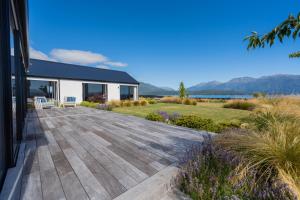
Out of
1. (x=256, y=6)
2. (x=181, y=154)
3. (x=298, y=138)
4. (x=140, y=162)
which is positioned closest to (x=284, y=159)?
(x=298, y=138)

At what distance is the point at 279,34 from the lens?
1729mm

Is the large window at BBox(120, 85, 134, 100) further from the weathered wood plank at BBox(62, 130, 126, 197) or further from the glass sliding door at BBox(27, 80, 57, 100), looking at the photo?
the weathered wood plank at BBox(62, 130, 126, 197)

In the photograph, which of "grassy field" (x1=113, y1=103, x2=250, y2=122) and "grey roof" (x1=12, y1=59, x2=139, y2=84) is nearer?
"grassy field" (x1=113, y1=103, x2=250, y2=122)

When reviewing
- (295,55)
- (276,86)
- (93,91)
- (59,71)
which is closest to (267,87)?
(276,86)

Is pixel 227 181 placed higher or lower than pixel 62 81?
lower

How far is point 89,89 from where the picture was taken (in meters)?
19.2

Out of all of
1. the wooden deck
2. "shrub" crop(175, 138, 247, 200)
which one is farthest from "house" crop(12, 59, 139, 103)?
"shrub" crop(175, 138, 247, 200)

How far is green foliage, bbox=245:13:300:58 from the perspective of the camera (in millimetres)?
1591

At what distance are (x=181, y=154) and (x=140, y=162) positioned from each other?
33.2 inches

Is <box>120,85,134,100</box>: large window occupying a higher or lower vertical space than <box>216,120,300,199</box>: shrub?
higher

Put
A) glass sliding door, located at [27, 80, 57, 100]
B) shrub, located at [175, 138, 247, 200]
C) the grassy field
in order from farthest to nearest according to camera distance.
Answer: glass sliding door, located at [27, 80, 57, 100]
the grassy field
shrub, located at [175, 138, 247, 200]

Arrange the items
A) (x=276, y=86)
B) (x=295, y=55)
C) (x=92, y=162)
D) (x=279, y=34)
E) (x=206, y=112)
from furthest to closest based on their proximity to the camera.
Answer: (x=206, y=112)
(x=276, y=86)
(x=295, y=55)
(x=92, y=162)
(x=279, y=34)

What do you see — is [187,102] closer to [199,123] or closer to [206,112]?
[206,112]

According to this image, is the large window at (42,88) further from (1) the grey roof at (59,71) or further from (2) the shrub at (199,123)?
(2) the shrub at (199,123)
